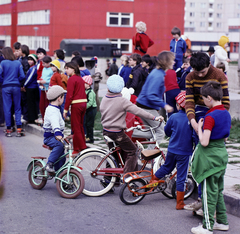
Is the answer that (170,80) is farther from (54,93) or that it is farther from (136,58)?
(54,93)

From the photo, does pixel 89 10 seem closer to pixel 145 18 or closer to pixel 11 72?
pixel 145 18

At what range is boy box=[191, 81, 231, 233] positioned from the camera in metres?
4.88

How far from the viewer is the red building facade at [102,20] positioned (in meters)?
53.3

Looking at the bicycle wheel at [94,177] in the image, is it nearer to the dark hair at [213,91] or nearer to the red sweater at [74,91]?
the dark hair at [213,91]

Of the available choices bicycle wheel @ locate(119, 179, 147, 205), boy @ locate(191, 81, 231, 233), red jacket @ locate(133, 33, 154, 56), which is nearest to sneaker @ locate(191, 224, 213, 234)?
boy @ locate(191, 81, 231, 233)

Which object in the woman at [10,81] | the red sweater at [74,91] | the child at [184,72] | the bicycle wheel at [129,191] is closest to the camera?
the bicycle wheel at [129,191]

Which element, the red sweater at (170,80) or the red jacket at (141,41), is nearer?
the red sweater at (170,80)

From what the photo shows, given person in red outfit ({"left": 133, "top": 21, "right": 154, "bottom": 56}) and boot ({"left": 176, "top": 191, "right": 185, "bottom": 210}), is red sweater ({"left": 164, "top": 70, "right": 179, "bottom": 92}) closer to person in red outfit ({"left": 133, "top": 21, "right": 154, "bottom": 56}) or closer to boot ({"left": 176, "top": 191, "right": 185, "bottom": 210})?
person in red outfit ({"left": 133, "top": 21, "right": 154, "bottom": 56})

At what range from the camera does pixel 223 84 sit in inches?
227

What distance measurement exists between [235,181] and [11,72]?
6455 mm

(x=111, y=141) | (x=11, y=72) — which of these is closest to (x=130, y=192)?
(x=111, y=141)

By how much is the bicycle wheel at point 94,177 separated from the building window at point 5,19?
213 feet

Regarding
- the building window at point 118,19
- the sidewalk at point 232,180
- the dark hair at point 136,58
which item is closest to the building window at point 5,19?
the building window at point 118,19

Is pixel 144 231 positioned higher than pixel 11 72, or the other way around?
pixel 11 72
